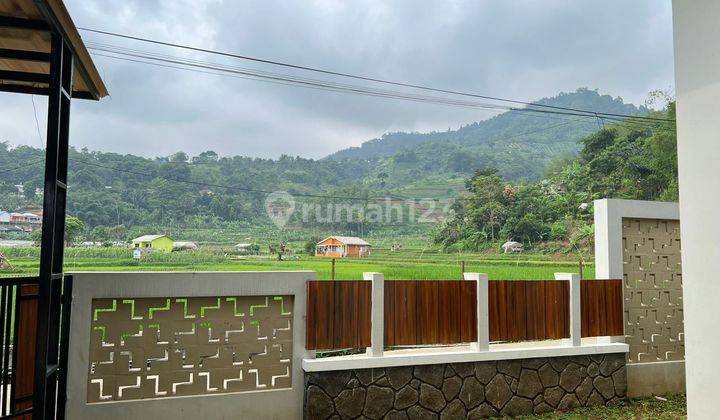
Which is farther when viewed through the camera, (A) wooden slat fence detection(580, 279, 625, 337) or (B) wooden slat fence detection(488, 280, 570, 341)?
(A) wooden slat fence detection(580, 279, 625, 337)

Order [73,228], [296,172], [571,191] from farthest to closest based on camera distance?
[296,172] → [571,191] → [73,228]

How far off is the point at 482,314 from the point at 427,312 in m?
0.47

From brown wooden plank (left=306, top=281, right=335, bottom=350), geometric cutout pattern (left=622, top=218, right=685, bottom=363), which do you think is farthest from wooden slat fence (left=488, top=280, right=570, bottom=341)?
brown wooden plank (left=306, top=281, right=335, bottom=350)

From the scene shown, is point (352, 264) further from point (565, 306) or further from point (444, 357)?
point (444, 357)

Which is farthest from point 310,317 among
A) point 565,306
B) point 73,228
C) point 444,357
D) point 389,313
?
point 73,228

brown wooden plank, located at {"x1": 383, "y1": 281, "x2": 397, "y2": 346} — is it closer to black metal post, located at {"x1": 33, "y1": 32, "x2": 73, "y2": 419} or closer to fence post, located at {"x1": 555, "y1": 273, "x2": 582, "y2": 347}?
fence post, located at {"x1": 555, "y1": 273, "x2": 582, "y2": 347}

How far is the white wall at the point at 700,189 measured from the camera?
1.89 metres

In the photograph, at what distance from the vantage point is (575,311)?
407 centimetres

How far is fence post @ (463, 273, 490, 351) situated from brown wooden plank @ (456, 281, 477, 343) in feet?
0.10

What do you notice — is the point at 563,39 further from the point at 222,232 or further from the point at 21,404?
the point at 21,404

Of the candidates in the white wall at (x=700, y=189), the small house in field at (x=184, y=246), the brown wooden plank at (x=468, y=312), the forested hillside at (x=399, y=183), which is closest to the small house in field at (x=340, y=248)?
the forested hillside at (x=399, y=183)

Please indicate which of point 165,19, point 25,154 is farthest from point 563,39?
point 25,154

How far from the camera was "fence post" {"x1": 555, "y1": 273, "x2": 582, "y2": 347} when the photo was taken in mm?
4043

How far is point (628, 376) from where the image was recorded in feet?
13.8
